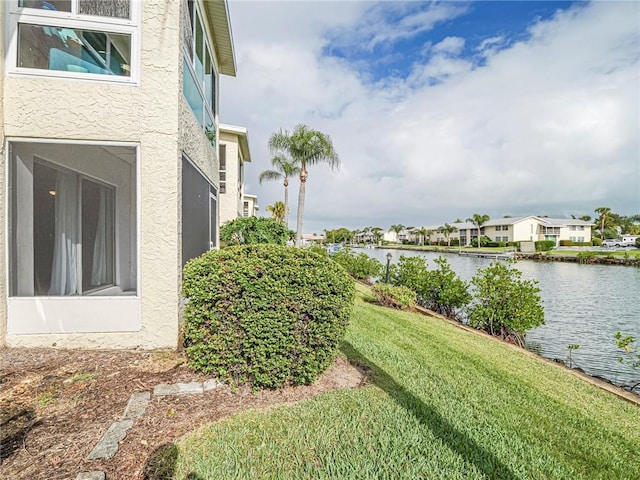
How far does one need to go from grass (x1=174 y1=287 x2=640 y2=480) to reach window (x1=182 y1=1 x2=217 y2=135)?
5117 mm

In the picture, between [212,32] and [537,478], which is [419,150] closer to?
[212,32]

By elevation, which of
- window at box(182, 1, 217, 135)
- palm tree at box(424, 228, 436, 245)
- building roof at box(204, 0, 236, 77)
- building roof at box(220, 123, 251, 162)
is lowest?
palm tree at box(424, 228, 436, 245)

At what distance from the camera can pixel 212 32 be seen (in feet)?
27.4

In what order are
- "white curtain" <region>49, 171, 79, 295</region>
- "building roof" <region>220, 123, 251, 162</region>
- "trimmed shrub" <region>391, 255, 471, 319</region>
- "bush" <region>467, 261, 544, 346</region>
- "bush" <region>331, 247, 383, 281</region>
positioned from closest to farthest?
"white curtain" <region>49, 171, 79, 295</region> < "bush" <region>467, 261, 544, 346</region> < "trimmed shrub" <region>391, 255, 471, 319</region> < "bush" <region>331, 247, 383, 281</region> < "building roof" <region>220, 123, 251, 162</region>

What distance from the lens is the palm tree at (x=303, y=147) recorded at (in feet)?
79.2

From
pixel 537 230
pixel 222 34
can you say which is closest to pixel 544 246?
pixel 537 230

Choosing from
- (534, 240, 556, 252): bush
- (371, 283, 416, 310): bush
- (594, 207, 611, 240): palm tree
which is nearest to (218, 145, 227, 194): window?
(371, 283, 416, 310): bush

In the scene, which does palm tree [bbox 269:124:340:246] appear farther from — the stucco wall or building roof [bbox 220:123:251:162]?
the stucco wall

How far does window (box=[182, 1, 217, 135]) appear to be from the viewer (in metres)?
5.84

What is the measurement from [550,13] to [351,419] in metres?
13.9

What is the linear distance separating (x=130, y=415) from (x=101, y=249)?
364 cm

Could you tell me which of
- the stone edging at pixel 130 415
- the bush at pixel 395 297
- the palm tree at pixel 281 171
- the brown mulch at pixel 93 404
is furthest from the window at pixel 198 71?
the palm tree at pixel 281 171

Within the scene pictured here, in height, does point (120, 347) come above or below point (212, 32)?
below

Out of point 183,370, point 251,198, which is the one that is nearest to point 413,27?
point 183,370
